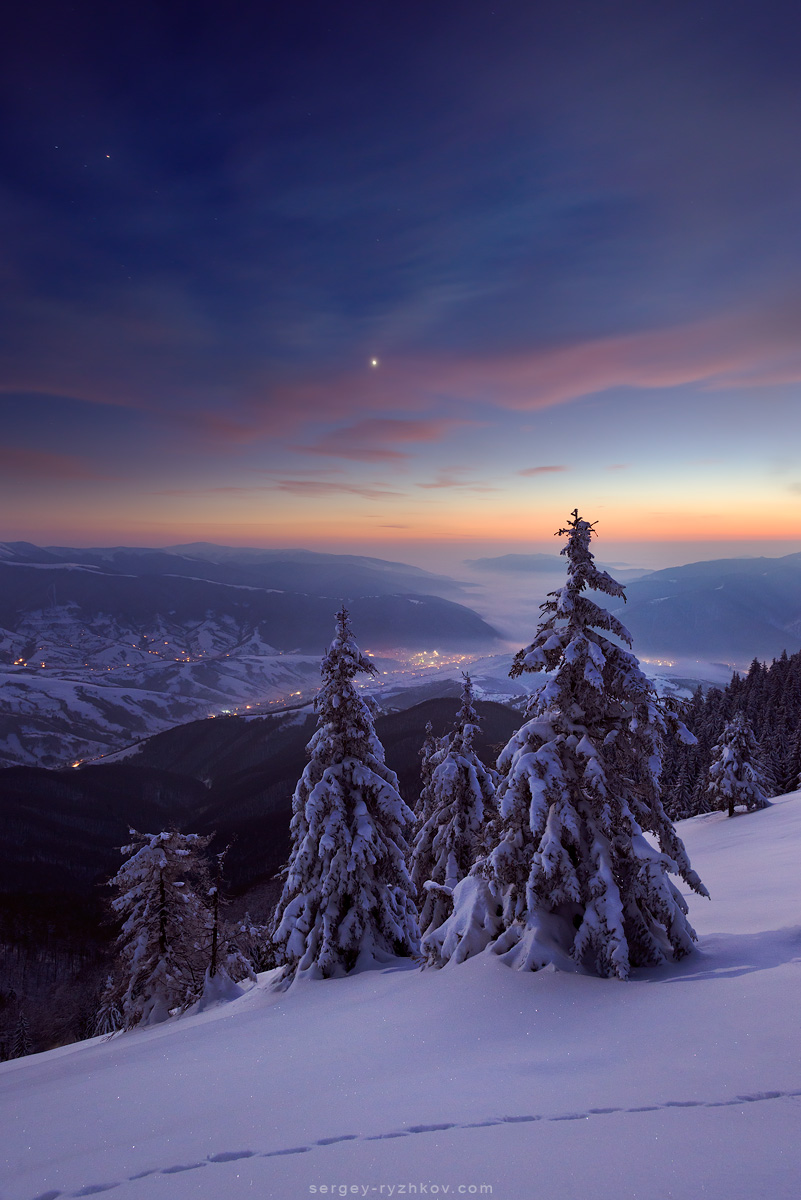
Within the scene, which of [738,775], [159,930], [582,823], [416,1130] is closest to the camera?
[416,1130]

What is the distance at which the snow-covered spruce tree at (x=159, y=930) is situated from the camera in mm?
23031

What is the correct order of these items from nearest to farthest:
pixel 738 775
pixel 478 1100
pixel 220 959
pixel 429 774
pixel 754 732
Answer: pixel 478 1100, pixel 220 959, pixel 429 774, pixel 738 775, pixel 754 732

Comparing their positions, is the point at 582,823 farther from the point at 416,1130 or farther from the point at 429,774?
the point at 429,774

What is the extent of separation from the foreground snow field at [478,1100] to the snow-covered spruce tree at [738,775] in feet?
112

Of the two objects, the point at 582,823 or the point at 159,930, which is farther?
the point at 159,930

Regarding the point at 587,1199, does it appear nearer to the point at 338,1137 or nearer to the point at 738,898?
the point at 338,1137

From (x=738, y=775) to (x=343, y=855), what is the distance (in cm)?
3601

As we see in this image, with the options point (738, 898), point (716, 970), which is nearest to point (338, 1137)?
point (716, 970)

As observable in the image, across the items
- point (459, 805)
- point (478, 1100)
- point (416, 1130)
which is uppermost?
point (416, 1130)

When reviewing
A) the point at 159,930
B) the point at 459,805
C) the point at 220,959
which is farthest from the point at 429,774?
the point at 159,930

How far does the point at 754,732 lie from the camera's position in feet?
222

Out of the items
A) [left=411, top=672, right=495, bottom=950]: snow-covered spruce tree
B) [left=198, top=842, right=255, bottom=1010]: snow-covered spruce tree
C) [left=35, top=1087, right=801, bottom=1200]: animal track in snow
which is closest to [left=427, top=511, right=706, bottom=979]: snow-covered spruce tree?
[left=35, top=1087, right=801, bottom=1200]: animal track in snow

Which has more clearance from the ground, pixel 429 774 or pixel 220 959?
pixel 429 774

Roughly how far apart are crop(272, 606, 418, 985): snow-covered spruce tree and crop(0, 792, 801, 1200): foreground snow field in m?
5.55
